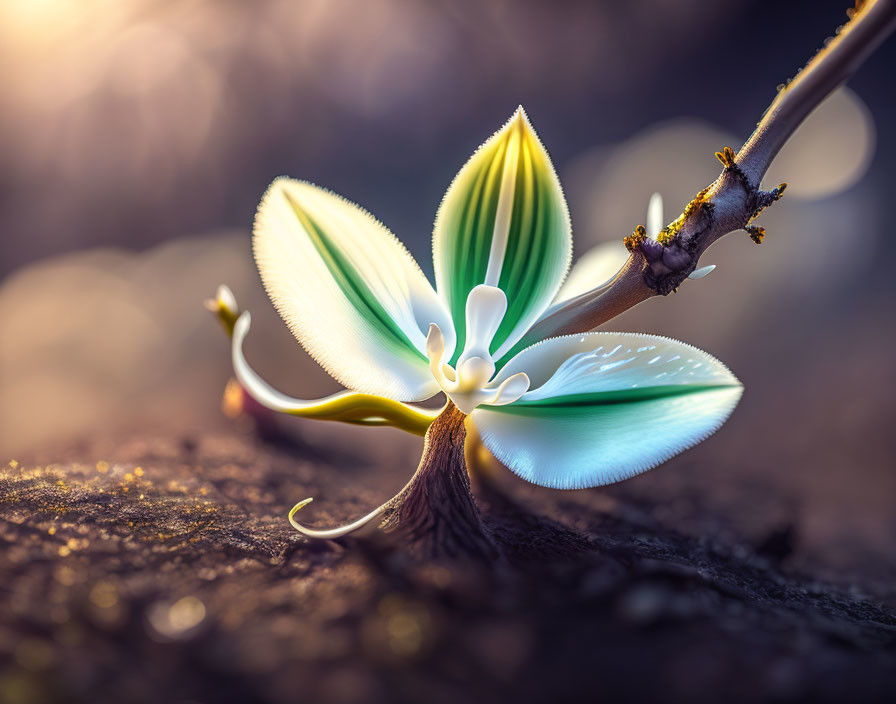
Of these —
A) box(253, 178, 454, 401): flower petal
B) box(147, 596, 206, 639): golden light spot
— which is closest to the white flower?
box(253, 178, 454, 401): flower petal

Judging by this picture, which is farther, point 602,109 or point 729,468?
point 602,109

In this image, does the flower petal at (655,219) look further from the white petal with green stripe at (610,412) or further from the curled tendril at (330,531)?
the curled tendril at (330,531)

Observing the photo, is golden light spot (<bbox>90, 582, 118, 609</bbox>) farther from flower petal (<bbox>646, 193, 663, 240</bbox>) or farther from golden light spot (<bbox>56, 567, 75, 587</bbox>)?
flower petal (<bbox>646, 193, 663, 240</bbox>)

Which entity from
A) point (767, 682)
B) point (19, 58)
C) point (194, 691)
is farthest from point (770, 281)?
point (19, 58)

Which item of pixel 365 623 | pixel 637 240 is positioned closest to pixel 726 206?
pixel 637 240

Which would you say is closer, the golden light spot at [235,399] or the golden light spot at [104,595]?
the golden light spot at [104,595]

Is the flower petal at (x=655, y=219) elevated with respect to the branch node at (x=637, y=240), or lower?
elevated

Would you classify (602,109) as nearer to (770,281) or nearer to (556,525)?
(770,281)

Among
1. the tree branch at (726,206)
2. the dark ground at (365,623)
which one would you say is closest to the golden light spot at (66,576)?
the dark ground at (365,623)
